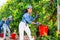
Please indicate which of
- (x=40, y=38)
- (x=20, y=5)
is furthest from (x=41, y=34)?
(x=20, y=5)

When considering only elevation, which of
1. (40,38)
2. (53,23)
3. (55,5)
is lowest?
(40,38)

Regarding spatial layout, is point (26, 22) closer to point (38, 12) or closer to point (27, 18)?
point (27, 18)

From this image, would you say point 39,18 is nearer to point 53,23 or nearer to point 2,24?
point 53,23

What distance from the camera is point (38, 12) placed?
2.50 metres

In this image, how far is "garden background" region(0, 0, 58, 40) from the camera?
244cm

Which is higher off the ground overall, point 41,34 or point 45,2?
point 45,2

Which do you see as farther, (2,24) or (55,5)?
(2,24)

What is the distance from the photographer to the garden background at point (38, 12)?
8.00ft

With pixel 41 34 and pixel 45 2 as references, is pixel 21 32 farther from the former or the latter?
pixel 45 2

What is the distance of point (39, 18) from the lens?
2.48 meters

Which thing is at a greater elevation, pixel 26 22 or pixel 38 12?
pixel 38 12

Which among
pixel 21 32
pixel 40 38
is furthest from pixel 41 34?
pixel 21 32

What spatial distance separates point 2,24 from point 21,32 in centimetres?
28

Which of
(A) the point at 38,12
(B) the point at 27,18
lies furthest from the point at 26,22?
(A) the point at 38,12
